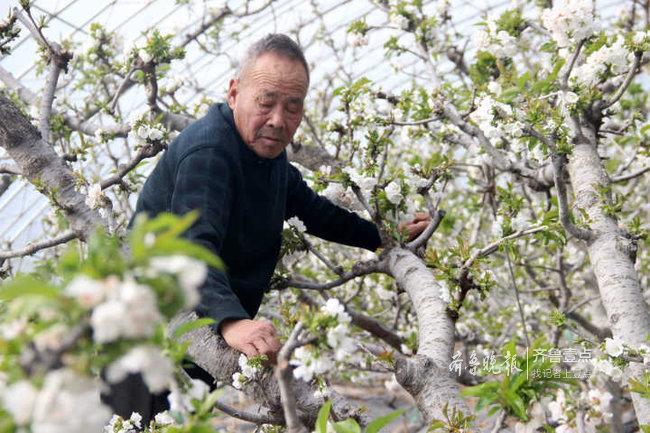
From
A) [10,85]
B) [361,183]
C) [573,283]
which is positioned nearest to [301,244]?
[361,183]

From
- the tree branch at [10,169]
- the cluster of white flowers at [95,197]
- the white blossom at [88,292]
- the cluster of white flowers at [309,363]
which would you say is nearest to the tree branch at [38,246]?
the cluster of white flowers at [95,197]

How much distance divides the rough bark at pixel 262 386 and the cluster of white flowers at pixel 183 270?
1009 mm

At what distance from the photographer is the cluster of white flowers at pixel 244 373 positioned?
5.50ft

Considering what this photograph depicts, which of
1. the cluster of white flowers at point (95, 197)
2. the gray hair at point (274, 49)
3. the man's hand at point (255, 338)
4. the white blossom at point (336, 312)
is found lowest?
the white blossom at point (336, 312)

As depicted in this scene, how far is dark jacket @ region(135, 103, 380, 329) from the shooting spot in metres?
2.10

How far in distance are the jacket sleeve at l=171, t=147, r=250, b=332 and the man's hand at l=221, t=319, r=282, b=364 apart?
5cm

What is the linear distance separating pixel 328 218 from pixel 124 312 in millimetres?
2225

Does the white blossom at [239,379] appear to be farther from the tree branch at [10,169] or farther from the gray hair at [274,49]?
the tree branch at [10,169]

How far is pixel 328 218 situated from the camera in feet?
9.51

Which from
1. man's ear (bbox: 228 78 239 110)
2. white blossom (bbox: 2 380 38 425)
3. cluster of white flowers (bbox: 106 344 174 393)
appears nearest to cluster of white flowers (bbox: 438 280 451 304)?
man's ear (bbox: 228 78 239 110)

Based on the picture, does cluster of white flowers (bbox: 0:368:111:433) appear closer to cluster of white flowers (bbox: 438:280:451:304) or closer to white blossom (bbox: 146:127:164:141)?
cluster of white flowers (bbox: 438:280:451:304)

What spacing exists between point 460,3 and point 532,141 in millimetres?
7395

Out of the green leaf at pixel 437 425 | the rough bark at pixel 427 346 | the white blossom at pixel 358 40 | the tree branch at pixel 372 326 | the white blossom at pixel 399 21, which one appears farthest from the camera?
the white blossom at pixel 358 40

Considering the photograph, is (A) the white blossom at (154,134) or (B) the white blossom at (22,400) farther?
(A) the white blossom at (154,134)
